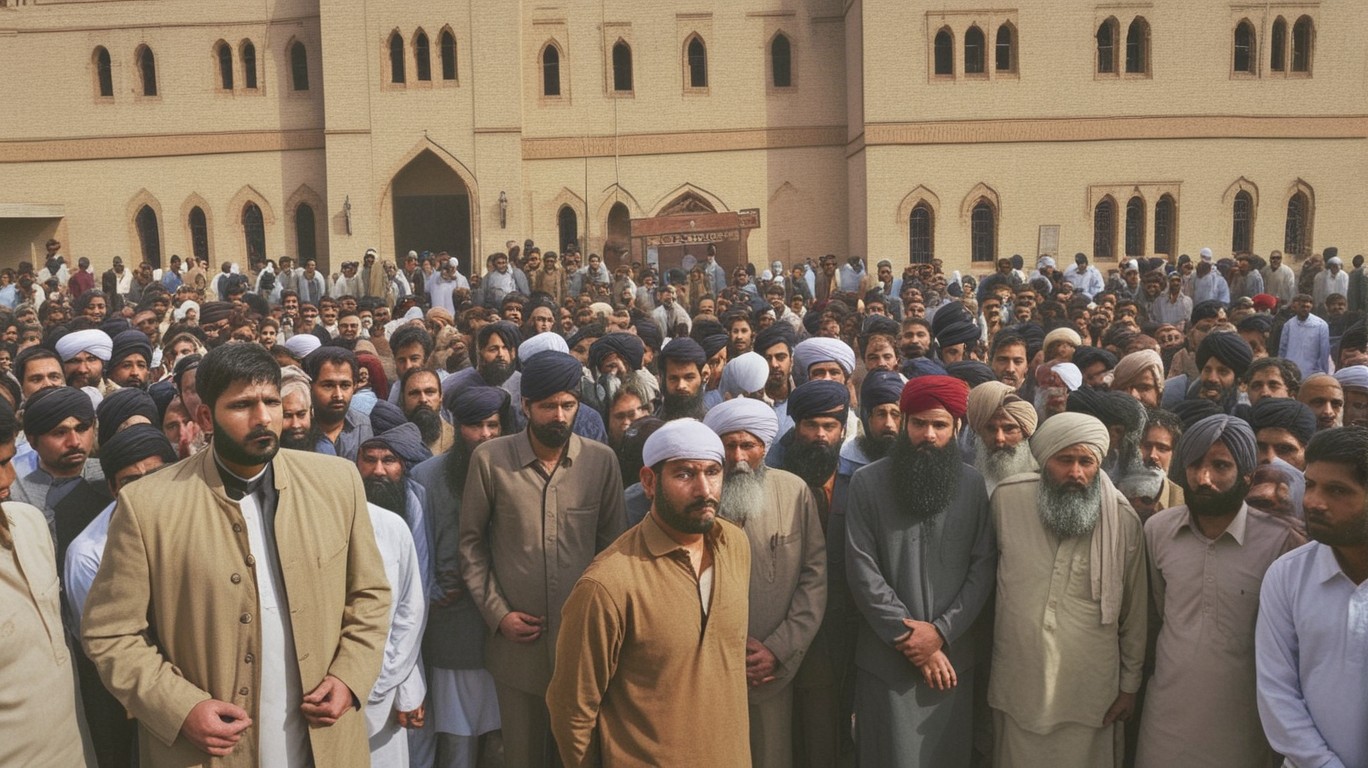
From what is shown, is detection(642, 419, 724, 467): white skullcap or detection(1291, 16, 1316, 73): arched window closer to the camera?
detection(642, 419, 724, 467): white skullcap

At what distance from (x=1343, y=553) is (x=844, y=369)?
3472 mm

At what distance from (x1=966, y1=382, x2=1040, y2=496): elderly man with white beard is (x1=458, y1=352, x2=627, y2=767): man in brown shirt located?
61.1 inches

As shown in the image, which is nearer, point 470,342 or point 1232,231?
point 470,342

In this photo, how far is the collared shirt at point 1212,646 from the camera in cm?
332

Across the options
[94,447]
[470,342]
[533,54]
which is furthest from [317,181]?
[94,447]

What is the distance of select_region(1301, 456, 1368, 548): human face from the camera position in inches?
111

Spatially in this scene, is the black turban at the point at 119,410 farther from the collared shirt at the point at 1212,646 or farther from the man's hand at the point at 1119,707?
the collared shirt at the point at 1212,646

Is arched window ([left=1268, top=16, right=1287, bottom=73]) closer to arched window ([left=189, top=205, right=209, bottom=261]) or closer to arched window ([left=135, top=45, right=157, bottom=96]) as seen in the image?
arched window ([left=189, top=205, right=209, bottom=261])

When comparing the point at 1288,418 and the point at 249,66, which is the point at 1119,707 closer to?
the point at 1288,418

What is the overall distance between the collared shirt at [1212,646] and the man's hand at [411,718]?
2490 mm

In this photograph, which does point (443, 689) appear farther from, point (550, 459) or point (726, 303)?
point (726, 303)

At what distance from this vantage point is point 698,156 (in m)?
23.8

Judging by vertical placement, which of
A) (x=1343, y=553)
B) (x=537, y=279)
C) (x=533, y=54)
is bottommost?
(x=1343, y=553)

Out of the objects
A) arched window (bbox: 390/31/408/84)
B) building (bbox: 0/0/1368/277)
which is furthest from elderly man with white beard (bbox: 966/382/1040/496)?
arched window (bbox: 390/31/408/84)
